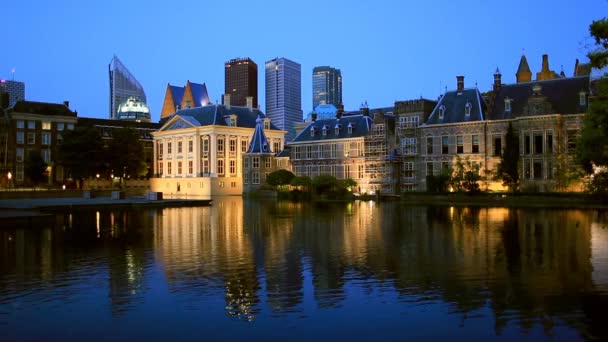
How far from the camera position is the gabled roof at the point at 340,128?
281ft

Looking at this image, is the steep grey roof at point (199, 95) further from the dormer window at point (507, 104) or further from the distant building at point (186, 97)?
the dormer window at point (507, 104)

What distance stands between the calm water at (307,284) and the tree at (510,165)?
1340 inches

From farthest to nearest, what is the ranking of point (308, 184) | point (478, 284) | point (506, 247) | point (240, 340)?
point (308, 184) < point (506, 247) < point (478, 284) < point (240, 340)

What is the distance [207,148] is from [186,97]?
55.4m

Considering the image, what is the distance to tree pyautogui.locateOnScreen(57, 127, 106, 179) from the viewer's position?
93.6 meters

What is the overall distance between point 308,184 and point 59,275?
2416 inches

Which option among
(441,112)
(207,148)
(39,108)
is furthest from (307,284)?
(39,108)

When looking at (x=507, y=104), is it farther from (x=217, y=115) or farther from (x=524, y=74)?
(x=217, y=115)

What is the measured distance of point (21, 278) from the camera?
18875 millimetres

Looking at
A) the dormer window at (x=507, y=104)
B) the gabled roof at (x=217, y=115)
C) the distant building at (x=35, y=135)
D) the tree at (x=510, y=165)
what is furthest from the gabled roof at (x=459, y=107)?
the distant building at (x=35, y=135)

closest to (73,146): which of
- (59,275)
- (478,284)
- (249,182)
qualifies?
(249,182)

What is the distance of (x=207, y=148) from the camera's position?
110 metres

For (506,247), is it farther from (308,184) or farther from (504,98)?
(308,184)

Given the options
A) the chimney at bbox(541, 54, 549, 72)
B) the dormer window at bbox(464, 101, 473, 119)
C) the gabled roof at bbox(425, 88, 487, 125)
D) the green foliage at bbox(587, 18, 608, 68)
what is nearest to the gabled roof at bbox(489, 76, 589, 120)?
the gabled roof at bbox(425, 88, 487, 125)
